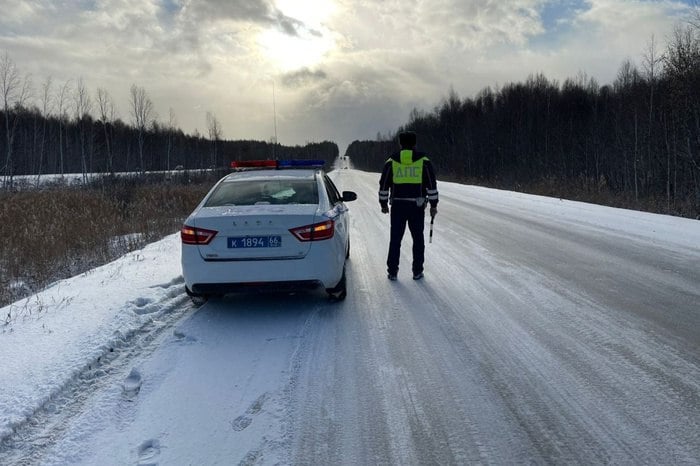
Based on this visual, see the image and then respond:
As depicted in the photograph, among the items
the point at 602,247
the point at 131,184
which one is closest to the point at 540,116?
the point at 131,184

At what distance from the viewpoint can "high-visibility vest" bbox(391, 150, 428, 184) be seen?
689cm

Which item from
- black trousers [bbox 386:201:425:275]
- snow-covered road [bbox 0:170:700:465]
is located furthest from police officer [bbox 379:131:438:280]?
snow-covered road [bbox 0:170:700:465]

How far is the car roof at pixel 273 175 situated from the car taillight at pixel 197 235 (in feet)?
4.50

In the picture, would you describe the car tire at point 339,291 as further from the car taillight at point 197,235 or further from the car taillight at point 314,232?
the car taillight at point 197,235

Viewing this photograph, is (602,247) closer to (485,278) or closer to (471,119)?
(485,278)

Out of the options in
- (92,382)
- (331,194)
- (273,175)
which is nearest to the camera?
(92,382)

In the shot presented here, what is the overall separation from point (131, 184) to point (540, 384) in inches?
984

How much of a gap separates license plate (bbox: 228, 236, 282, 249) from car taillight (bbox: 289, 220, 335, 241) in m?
0.20

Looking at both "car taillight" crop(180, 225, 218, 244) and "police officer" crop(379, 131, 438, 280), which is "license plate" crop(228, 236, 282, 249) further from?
"police officer" crop(379, 131, 438, 280)

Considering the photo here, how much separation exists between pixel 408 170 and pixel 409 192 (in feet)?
1.07

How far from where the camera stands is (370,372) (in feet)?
12.3

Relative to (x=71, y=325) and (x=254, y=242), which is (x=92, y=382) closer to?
(x=71, y=325)

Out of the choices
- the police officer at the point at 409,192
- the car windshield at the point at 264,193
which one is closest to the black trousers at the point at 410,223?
the police officer at the point at 409,192

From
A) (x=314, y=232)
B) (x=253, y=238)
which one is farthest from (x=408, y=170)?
(x=253, y=238)
